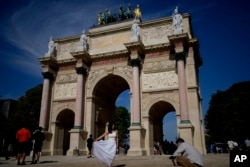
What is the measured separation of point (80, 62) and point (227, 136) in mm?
23631

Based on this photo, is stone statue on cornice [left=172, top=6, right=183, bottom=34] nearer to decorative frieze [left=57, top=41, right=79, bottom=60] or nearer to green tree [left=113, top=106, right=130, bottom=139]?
decorative frieze [left=57, top=41, right=79, bottom=60]

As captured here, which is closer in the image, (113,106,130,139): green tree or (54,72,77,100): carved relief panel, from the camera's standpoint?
(54,72,77,100): carved relief panel

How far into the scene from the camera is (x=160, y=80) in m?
22.2

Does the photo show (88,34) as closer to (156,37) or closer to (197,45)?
(156,37)

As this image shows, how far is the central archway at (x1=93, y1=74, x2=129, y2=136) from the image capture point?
81.3ft

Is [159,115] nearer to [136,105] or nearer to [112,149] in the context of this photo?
[136,105]

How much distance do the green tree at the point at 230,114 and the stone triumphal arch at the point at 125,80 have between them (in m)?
11.9

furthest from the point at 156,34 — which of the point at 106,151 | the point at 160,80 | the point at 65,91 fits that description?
the point at 106,151

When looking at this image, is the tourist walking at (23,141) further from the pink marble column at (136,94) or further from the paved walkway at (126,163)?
the pink marble column at (136,94)

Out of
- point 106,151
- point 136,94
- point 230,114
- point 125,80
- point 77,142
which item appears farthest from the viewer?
point 230,114

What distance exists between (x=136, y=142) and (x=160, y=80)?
5958mm

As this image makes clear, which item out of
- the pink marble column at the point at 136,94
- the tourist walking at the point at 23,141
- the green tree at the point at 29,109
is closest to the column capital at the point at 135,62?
the pink marble column at the point at 136,94

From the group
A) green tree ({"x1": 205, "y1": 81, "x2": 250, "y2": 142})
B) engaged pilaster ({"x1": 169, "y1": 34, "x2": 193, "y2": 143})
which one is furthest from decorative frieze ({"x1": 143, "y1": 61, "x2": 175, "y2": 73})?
green tree ({"x1": 205, "y1": 81, "x2": 250, "y2": 142})

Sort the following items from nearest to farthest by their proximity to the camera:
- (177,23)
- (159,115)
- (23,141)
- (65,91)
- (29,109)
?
1. (23,141)
2. (177,23)
3. (159,115)
4. (65,91)
5. (29,109)
